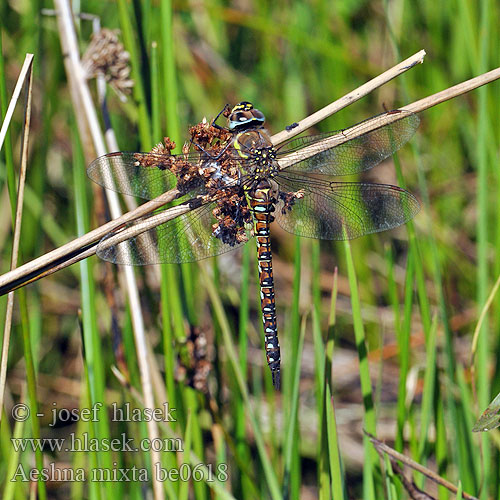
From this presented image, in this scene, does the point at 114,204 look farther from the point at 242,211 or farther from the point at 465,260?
the point at 465,260

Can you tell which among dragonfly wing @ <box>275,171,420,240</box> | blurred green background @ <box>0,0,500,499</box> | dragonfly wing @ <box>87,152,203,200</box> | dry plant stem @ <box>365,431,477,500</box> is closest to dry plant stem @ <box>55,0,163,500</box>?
blurred green background @ <box>0,0,500,499</box>

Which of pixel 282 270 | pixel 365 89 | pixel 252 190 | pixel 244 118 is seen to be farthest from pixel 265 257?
pixel 282 270

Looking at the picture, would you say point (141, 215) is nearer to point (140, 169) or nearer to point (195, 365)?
point (140, 169)

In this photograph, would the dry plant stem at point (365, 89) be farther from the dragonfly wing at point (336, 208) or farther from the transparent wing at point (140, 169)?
the dragonfly wing at point (336, 208)

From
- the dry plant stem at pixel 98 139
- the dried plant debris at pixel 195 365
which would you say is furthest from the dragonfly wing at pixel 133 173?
the dried plant debris at pixel 195 365

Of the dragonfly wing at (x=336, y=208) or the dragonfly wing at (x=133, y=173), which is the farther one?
the dragonfly wing at (x=336, y=208)

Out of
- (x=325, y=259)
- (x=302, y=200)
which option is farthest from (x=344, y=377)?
(x=302, y=200)

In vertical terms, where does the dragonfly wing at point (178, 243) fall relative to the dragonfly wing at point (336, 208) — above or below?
below

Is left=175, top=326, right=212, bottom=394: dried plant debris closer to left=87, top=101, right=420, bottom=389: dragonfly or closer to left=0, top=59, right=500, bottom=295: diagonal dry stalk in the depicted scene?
left=87, top=101, right=420, bottom=389: dragonfly
